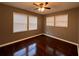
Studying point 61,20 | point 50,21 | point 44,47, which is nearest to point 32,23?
point 50,21

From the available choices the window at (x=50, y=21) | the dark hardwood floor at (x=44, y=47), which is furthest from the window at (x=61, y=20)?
the dark hardwood floor at (x=44, y=47)

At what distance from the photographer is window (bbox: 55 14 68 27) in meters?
1.39

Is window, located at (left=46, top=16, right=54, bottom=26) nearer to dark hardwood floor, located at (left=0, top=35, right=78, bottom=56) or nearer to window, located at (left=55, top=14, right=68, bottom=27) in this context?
window, located at (left=55, top=14, right=68, bottom=27)

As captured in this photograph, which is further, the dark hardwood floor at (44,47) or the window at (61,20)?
the dark hardwood floor at (44,47)

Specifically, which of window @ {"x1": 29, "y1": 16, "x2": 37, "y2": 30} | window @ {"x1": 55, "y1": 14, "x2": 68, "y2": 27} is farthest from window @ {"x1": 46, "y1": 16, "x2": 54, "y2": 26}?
window @ {"x1": 29, "y1": 16, "x2": 37, "y2": 30}

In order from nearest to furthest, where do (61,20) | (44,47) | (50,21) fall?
(61,20), (50,21), (44,47)

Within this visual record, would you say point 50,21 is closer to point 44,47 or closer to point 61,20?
point 61,20

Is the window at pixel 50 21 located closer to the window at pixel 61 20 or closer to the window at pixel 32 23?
the window at pixel 61 20

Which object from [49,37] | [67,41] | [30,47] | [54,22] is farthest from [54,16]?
[30,47]

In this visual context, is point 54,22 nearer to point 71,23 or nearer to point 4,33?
point 71,23

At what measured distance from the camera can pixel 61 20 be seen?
1391 mm

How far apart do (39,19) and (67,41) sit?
71 centimetres

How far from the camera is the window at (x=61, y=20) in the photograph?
4.55 ft

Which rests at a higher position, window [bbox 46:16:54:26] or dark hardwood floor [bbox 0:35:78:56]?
window [bbox 46:16:54:26]
